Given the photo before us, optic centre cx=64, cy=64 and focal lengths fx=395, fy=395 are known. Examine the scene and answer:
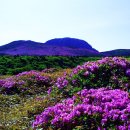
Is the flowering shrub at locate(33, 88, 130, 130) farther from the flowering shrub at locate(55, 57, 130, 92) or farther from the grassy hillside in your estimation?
the grassy hillside

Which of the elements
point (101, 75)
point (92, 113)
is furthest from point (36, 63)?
Result: point (92, 113)

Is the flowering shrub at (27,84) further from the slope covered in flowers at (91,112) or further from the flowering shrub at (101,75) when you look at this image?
the slope covered in flowers at (91,112)

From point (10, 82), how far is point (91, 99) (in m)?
15.4

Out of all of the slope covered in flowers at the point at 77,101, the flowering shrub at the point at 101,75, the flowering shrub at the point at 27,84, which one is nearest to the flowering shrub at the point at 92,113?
the slope covered in flowers at the point at 77,101

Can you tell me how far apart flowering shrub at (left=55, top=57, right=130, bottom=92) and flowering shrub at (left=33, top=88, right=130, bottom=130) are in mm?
4957

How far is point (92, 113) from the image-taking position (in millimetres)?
13648

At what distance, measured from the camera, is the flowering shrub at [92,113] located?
42.7 ft

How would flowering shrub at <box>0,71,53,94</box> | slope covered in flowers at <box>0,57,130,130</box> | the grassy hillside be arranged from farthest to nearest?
the grassy hillside → flowering shrub at <box>0,71,53,94</box> → slope covered in flowers at <box>0,57,130,130</box>

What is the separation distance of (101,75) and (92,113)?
8228mm

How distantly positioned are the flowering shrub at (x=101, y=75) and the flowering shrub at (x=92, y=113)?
16.3 feet

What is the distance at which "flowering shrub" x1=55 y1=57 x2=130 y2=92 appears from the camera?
21109mm

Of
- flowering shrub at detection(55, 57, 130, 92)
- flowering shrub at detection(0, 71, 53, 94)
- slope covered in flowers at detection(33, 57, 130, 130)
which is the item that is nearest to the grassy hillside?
flowering shrub at detection(0, 71, 53, 94)

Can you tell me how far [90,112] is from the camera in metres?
13.7

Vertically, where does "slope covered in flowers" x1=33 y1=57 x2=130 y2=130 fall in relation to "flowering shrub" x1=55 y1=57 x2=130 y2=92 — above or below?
below
